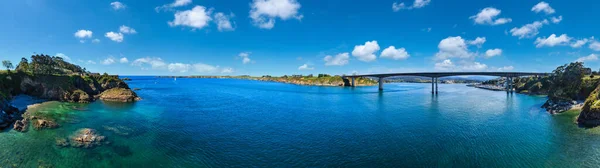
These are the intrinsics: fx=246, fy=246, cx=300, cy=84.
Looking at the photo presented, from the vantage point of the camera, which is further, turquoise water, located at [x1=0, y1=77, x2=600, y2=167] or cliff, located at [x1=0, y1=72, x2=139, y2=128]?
cliff, located at [x1=0, y1=72, x2=139, y2=128]

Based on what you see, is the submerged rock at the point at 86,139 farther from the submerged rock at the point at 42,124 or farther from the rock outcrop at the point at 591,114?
the rock outcrop at the point at 591,114

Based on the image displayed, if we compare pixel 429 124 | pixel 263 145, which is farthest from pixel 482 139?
pixel 263 145

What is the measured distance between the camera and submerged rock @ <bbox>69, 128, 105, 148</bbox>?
2626 centimetres

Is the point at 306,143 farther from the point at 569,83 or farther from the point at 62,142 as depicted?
the point at 569,83

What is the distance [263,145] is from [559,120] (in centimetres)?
5140

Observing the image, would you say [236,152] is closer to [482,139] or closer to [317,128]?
[317,128]

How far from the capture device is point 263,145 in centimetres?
2753

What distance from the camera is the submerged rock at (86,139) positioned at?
2626cm

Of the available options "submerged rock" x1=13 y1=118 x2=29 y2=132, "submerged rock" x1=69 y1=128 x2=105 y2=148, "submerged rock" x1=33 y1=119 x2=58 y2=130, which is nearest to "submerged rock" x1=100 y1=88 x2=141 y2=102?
"submerged rock" x1=13 y1=118 x2=29 y2=132

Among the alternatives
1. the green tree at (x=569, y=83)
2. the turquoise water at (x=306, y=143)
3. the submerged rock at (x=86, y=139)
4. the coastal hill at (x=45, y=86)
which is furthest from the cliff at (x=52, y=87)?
the green tree at (x=569, y=83)

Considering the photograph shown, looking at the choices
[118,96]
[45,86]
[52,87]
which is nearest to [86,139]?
[118,96]

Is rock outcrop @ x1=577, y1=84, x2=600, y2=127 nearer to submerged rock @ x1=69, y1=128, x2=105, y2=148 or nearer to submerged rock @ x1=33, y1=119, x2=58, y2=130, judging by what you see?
submerged rock @ x1=69, y1=128, x2=105, y2=148

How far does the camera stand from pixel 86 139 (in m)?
27.5

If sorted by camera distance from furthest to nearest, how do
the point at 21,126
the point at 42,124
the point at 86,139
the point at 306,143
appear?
1. the point at 42,124
2. the point at 21,126
3. the point at 306,143
4. the point at 86,139
